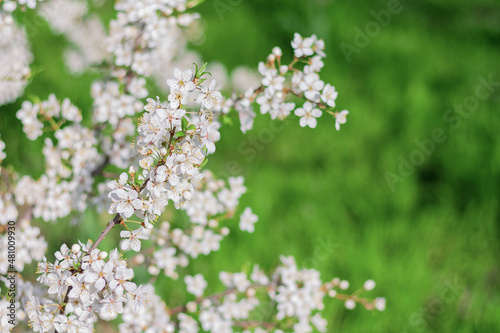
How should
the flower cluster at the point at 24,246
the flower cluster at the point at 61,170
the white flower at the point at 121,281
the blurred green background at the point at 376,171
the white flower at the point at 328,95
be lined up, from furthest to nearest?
the blurred green background at the point at 376,171, the flower cluster at the point at 61,170, the flower cluster at the point at 24,246, the white flower at the point at 328,95, the white flower at the point at 121,281

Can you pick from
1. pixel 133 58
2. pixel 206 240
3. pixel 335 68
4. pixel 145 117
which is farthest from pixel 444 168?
pixel 145 117

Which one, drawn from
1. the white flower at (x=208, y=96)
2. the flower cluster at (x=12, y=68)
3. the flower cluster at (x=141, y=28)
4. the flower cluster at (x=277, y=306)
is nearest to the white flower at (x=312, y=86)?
the white flower at (x=208, y=96)

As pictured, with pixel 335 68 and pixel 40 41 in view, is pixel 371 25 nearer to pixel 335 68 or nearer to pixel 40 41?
pixel 335 68

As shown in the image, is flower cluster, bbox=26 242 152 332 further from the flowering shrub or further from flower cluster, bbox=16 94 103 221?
flower cluster, bbox=16 94 103 221

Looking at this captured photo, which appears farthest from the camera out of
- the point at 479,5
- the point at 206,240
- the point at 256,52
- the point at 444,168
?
the point at 479,5

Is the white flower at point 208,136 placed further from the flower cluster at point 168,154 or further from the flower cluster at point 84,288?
the flower cluster at point 84,288

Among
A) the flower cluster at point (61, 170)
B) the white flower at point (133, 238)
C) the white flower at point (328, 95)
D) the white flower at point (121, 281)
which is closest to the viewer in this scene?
the white flower at point (121, 281)

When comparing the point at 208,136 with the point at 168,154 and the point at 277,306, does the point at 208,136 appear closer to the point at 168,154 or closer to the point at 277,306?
the point at 168,154

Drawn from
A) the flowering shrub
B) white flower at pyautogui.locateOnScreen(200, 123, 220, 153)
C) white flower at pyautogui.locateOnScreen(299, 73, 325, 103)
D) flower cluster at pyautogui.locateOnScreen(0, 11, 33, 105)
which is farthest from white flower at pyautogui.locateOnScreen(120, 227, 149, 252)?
flower cluster at pyautogui.locateOnScreen(0, 11, 33, 105)
